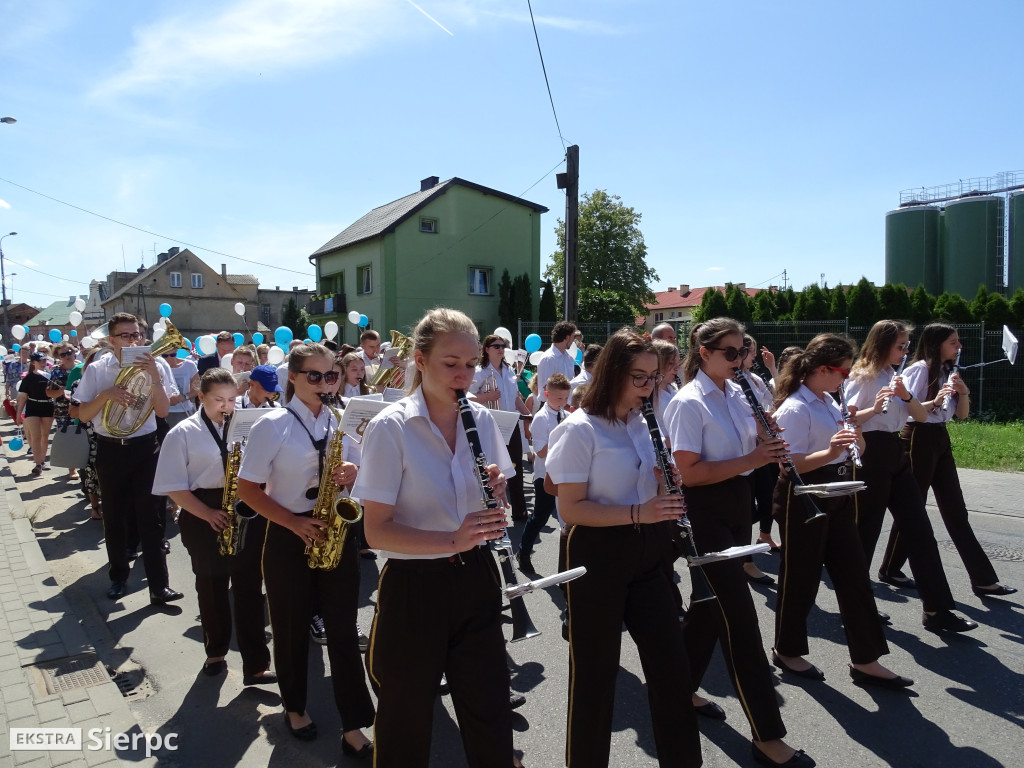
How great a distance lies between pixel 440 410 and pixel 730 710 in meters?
2.52

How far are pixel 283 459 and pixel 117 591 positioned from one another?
3.40 meters

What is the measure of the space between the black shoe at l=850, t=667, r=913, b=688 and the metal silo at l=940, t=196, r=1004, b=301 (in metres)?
36.8

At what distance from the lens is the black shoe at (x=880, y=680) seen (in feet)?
12.6

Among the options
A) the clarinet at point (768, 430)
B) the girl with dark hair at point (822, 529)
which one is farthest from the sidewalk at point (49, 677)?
the girl with dark hair at point (822, 529)

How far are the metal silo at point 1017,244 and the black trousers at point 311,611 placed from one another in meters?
39.5

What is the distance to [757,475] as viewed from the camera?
645cm

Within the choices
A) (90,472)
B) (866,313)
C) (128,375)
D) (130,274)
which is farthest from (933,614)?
(130,274)

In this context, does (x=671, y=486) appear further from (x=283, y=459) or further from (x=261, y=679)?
(x=261, y=679)

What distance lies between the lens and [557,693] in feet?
12.8

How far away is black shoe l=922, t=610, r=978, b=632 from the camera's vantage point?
4.54m

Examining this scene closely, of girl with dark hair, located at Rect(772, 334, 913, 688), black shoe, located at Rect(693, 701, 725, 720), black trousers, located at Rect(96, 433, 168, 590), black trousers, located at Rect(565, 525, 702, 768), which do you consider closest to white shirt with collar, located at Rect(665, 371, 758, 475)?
girl with dark hair, located at Rect(772, 334, 913, 688)

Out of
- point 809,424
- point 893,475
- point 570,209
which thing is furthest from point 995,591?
point 570,209

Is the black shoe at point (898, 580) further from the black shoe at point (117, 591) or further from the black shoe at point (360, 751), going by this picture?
the black shoe at point (117, 591)

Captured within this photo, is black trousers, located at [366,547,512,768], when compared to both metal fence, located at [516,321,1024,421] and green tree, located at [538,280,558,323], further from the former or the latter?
green tree, located at [538,280,558,323]
